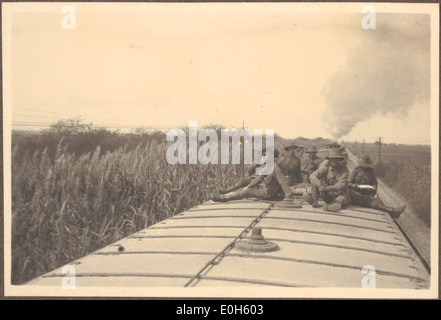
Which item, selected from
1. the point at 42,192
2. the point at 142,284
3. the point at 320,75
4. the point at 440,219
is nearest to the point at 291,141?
the point at 320,75

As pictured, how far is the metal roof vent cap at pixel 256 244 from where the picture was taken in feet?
12.8

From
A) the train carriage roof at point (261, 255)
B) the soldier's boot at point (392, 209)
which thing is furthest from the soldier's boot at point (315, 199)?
the soldier's boot at point (392, 209)

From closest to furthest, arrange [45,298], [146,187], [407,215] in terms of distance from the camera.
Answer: [45,298] < [407,215] < [146,187]

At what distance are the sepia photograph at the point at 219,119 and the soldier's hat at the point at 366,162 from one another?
0.03m

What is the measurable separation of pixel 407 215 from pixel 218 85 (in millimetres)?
2214

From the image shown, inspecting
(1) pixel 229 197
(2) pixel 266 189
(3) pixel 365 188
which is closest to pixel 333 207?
(3) pixel 365 188

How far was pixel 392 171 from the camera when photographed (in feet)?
15.0

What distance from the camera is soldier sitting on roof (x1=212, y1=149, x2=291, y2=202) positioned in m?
4.75

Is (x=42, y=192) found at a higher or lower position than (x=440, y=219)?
higher

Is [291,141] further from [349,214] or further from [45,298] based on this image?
[45,298]

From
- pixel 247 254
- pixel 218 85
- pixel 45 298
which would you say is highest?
pixel 218 85

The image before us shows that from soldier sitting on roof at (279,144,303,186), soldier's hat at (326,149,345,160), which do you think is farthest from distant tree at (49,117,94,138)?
soldier's hat at (326,149,345,160)

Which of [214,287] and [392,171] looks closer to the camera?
[214,287]

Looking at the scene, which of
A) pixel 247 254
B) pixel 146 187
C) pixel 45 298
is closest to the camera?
pixel 247 254
